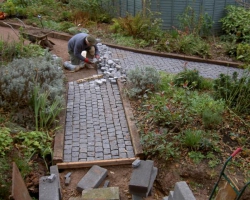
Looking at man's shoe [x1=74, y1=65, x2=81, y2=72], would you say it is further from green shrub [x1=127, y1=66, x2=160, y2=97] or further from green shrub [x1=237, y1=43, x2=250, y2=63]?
green shrub [x1=237, y1=43, x2=250, y2=63]

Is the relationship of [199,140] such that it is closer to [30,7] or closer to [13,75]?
[13,75]

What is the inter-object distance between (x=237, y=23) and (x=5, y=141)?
9.25m

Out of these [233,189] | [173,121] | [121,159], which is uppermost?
[233,189]

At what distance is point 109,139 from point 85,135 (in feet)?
1.56

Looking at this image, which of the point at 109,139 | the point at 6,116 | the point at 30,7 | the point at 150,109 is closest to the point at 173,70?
the point at 150,109

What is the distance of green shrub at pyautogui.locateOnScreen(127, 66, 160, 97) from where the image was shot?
7.34 metres

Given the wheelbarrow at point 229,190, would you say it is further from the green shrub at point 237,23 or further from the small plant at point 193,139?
the green shrub at point 237,23

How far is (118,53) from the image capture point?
10.3 m

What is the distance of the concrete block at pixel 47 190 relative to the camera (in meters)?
4.52

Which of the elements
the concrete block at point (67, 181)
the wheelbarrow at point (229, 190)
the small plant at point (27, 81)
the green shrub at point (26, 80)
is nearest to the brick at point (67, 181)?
the concrete block at point (67, 181)

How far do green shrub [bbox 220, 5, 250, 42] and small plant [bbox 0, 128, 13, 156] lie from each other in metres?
8.67

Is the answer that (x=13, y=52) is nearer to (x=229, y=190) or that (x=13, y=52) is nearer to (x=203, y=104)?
(x=203, y=104)

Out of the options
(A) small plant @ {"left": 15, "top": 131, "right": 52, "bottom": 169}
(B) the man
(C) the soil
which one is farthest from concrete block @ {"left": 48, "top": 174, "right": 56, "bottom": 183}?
(B) the man

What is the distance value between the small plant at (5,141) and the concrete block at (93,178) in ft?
4.19
